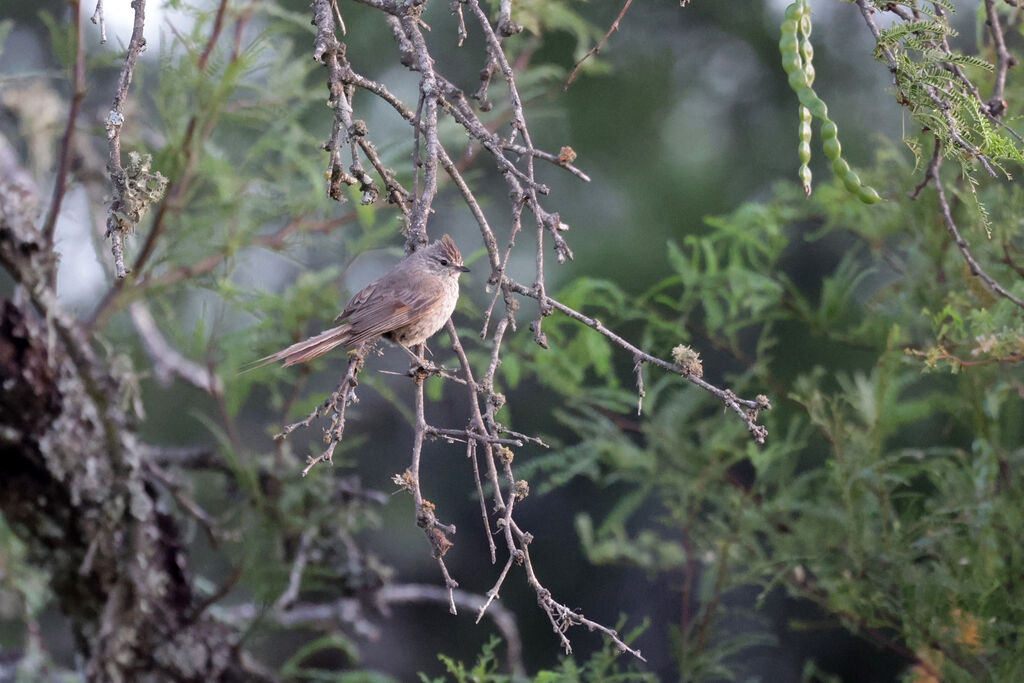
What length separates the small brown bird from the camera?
8.41ft

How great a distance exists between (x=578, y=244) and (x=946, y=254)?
2908 millimetres

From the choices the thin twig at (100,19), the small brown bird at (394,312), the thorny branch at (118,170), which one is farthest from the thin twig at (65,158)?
the thorny branch at (118,170)

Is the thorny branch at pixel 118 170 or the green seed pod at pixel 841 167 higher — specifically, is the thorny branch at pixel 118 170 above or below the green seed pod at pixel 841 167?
above

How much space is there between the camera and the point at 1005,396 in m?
3.02

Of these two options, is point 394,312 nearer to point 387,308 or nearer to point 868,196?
point 387,308

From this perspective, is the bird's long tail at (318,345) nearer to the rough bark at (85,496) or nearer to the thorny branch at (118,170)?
the rough bark at (85,496)

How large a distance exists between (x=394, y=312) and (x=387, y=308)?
2 cm

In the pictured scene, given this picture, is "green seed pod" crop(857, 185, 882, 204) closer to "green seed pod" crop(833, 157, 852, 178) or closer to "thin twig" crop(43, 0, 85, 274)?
"green seed pod" crop(833, 157, 852, 178)

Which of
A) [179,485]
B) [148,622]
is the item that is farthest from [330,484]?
[148,622]

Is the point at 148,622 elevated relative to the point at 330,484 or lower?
lower

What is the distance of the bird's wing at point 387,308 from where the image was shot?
2.60 metres

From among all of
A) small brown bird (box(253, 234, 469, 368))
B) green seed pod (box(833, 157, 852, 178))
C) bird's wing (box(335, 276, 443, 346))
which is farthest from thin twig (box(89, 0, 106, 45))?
green seed pod (box(833, 157, 852, 178))

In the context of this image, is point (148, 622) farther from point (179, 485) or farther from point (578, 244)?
point (578, 244)

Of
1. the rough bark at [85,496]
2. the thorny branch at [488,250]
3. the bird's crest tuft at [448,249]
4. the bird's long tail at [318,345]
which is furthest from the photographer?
the bird's crest tuft at [448,249]
